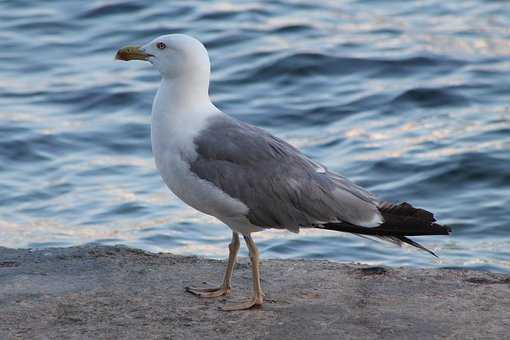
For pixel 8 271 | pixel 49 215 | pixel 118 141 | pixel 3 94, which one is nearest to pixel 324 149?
pixel 118 141

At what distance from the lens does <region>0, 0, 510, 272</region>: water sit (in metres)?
8.90

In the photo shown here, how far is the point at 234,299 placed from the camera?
19.0 feet

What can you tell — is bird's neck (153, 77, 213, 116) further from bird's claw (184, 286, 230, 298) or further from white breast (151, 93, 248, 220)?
bird's claw (184, 286, 230, 298)

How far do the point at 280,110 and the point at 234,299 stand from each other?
606cm

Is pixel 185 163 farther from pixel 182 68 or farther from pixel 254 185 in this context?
pixel 182 68

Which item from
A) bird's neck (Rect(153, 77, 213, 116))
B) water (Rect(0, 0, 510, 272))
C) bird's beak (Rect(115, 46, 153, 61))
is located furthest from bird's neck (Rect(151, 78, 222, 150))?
water (Rect(0, 0, 510, 272))

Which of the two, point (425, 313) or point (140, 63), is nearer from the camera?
point (425, 313)

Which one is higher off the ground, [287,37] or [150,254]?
[287,37]

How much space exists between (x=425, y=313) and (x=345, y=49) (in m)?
8.03

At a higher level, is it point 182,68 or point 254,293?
point 182,68

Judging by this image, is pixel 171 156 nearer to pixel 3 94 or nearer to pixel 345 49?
pixel 3 94

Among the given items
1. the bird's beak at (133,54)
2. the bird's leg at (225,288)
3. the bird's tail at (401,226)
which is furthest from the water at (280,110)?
the bird's tail at (401,226)

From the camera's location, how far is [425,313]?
217 inches

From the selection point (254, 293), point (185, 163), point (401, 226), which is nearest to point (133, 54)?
point (185, 163)
